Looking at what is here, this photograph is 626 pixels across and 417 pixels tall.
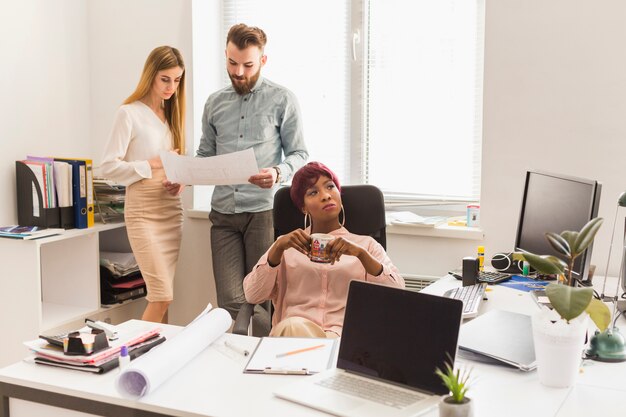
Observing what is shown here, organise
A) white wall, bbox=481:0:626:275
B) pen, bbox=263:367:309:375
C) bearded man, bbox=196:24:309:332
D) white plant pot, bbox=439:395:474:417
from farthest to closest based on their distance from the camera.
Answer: bearded man, bbox=196:24:309:332 < white wall, bbox=481:0:626:275 < pen, bbox=263:367:309:375 < white plant pot, bbox=439:395:474:417

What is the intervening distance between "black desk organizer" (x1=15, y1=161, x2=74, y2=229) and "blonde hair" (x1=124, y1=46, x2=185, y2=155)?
1.98 ft

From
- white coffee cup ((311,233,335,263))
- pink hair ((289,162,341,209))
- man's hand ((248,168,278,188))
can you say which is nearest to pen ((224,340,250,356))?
white coffee cup ((311,233,335,263))

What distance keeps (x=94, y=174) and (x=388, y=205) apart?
164 cm

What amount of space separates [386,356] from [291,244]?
81cm

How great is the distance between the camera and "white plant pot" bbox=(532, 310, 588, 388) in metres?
1.81

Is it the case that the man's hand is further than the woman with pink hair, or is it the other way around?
the man's hand

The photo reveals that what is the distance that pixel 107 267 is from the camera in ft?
13.0

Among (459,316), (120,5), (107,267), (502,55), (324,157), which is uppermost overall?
(120,5)

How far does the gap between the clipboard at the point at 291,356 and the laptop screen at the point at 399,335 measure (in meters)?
0.10

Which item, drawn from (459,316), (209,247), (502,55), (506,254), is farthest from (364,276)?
(209,247)

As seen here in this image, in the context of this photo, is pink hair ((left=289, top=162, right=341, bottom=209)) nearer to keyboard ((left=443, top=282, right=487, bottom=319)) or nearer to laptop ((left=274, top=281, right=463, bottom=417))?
keyboard ((left=443, top=282, right=487, bottom=319))

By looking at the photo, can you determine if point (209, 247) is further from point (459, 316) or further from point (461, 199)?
point (459, 316)

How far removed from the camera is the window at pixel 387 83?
12.4 ft

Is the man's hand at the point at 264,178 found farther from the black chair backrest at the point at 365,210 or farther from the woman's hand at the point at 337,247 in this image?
the woman's hand at the point at 337,247
